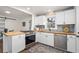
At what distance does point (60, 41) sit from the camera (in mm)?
2338

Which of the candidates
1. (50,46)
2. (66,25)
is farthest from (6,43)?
(66,25)

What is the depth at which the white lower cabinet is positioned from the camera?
261 centimetres

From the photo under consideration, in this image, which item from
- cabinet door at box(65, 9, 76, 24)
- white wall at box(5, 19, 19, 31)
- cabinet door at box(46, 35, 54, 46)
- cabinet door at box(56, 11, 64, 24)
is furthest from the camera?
cabinet door at box(46, 35, 54, 46)

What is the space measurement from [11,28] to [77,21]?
203 centimetres

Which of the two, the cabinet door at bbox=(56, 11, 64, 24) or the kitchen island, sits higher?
the cabinet door at bbox=(56, 11, 64, 24)

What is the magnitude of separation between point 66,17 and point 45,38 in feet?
3.98

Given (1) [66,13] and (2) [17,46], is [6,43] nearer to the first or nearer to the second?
(2) [17,46]

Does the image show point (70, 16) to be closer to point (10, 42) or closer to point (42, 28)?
point (42, 28)

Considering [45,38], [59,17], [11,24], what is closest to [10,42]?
[11,24]

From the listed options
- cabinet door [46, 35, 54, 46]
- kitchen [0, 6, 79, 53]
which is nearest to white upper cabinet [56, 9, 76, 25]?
kitchen [0, 6, 79, 53]

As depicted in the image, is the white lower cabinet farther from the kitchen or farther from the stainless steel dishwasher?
the stainless steel dishwasher

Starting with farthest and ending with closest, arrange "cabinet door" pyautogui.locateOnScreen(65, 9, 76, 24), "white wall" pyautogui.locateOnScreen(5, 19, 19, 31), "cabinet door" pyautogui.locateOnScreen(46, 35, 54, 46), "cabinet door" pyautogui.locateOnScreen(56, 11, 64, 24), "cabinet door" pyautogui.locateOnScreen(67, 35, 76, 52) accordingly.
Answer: "cabinet door" pyautogui.locateOnScreen(46, 35, 54, 46) → "cabinet door" pyautogui.locateOnScreen(56, 11, 64, 24) → "cabinet door" pyautogui.locateOnScreen(65, 9, 76, 24) → "cabinet door" pyautogui.locateOnScreen(67, 35, 76, 52) → "white wall" pyautogui.locateOnScreen(5, 19, 19, 31)

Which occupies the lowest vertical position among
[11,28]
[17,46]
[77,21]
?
[17,46]
